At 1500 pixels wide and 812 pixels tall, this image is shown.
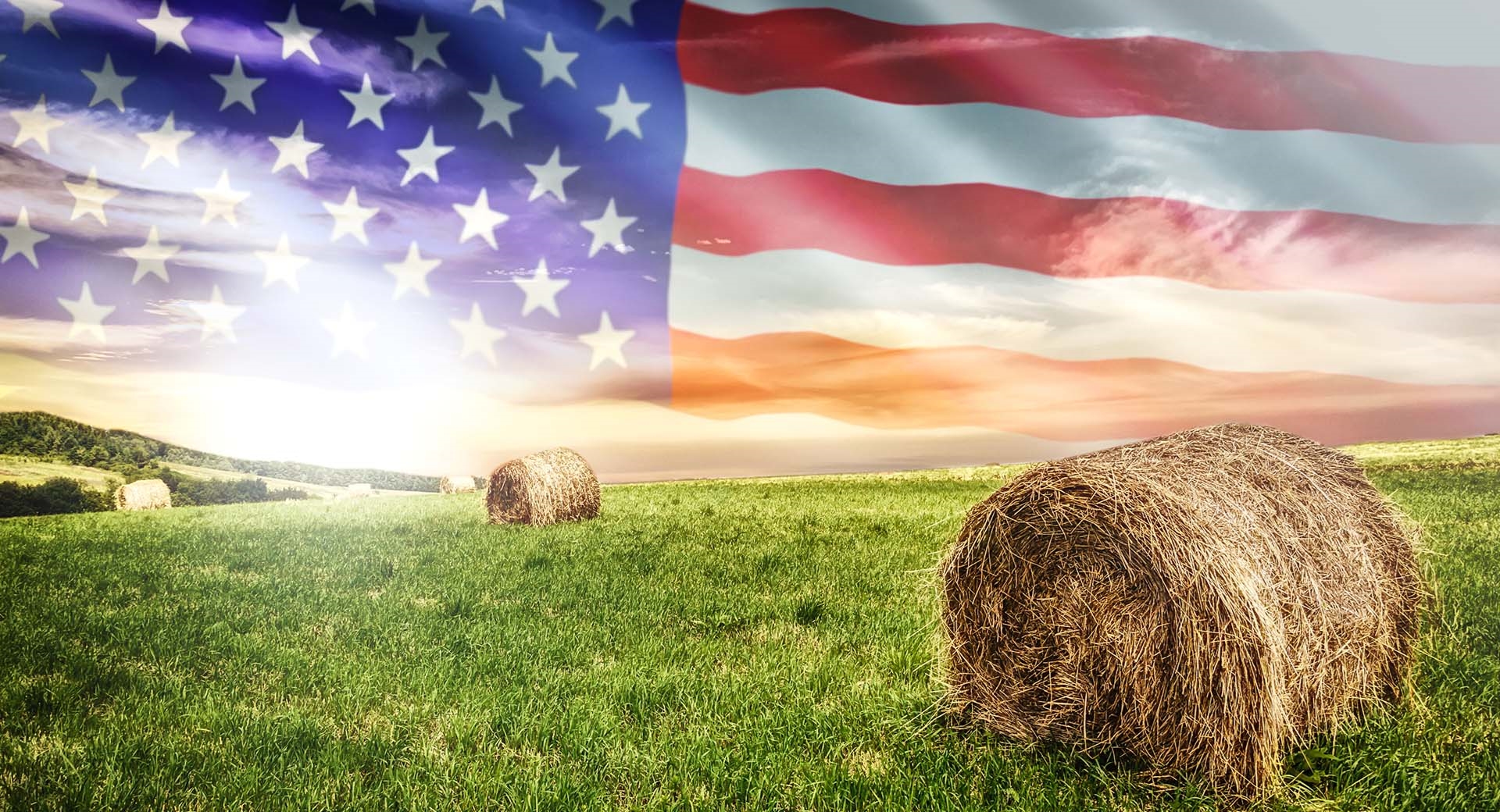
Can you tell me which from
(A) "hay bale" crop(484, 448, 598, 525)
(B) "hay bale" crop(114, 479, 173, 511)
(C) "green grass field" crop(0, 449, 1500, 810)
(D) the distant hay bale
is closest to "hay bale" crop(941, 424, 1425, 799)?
(C) "green grass field" crop(0, 449, 1500, 810)

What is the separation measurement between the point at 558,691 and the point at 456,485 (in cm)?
3039

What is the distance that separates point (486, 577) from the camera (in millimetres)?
12352

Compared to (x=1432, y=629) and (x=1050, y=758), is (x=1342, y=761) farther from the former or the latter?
(x=1432, y=629)

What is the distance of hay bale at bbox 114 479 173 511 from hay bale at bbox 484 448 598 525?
1430 centimetres

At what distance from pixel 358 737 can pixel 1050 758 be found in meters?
5.02

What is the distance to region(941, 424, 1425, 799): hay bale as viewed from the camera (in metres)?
5.35

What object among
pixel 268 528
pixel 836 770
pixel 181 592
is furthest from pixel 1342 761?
pixel 268 528

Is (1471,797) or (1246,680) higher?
(1246,680)

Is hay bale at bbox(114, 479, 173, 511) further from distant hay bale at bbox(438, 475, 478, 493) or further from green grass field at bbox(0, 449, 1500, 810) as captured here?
green grass field at bbox(0, 449, 1500, 810)

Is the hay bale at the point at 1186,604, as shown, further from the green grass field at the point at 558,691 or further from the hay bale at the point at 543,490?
the hay bale at the point at 543,490

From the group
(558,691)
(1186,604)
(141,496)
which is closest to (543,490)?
(558,691)

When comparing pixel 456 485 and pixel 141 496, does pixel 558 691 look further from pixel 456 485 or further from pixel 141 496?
pixel 456 485

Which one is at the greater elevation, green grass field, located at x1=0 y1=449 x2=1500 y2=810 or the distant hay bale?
the distant hay bale

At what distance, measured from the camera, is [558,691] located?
716 centimetres
